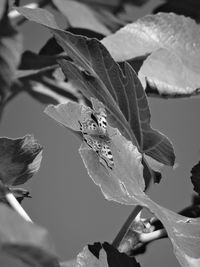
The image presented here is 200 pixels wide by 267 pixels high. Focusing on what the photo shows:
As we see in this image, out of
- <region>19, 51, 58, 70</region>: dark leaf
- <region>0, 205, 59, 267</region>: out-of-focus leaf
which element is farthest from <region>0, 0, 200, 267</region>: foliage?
<region>19, 51, 58, 70</region>: dark leaf

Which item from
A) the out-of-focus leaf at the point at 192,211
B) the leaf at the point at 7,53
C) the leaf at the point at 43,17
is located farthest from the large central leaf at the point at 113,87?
the leaf at the point at 7,53

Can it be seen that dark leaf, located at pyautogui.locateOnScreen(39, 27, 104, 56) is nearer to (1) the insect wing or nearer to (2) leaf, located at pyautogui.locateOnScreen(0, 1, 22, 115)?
(2) leaf, located at pyautogui.locateOnScreen(0, 1, 22, 115)

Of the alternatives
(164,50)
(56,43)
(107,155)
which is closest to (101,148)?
(107,155)

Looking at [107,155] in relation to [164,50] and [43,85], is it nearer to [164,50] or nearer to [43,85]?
[164,50]

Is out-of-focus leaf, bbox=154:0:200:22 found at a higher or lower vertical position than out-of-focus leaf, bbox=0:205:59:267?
lower

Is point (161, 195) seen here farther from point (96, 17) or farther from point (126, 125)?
point (126, 125)

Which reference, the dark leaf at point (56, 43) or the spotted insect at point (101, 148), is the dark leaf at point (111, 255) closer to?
the spotted insect at point (101, 148)
